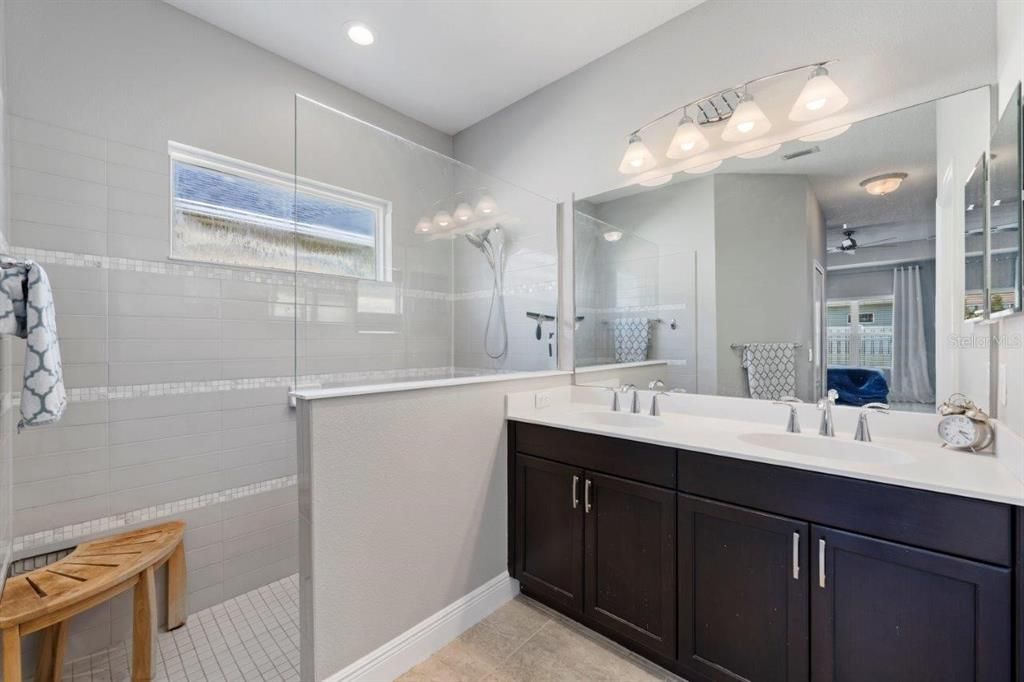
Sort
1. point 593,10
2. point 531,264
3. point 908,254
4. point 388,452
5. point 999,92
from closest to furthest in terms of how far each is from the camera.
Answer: point 999,92
point 908,254
point 388,452
point 593,10
point 531,264

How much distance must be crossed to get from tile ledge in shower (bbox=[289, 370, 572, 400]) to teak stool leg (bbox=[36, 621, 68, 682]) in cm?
118

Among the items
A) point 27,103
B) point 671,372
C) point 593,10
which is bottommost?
point 671,372

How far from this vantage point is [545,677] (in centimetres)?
165

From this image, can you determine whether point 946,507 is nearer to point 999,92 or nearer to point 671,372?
point 671,372

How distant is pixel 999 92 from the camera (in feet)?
4.58

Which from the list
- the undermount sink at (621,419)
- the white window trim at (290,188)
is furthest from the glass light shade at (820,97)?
the white window trim at (290,188)

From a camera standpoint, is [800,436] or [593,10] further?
[593,10]

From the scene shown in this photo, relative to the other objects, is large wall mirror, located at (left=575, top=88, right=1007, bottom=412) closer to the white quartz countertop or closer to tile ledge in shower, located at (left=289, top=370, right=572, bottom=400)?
the white quartz countertop

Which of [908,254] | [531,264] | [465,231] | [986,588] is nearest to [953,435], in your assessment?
[986,588]

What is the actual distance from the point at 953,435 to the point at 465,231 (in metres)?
2.19

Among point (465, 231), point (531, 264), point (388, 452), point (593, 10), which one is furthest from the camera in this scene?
point (531, 264)

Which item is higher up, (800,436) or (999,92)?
(999,92)

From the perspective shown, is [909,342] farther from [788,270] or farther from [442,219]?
[442,219]

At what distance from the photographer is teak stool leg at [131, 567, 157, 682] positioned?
5.35 feet
